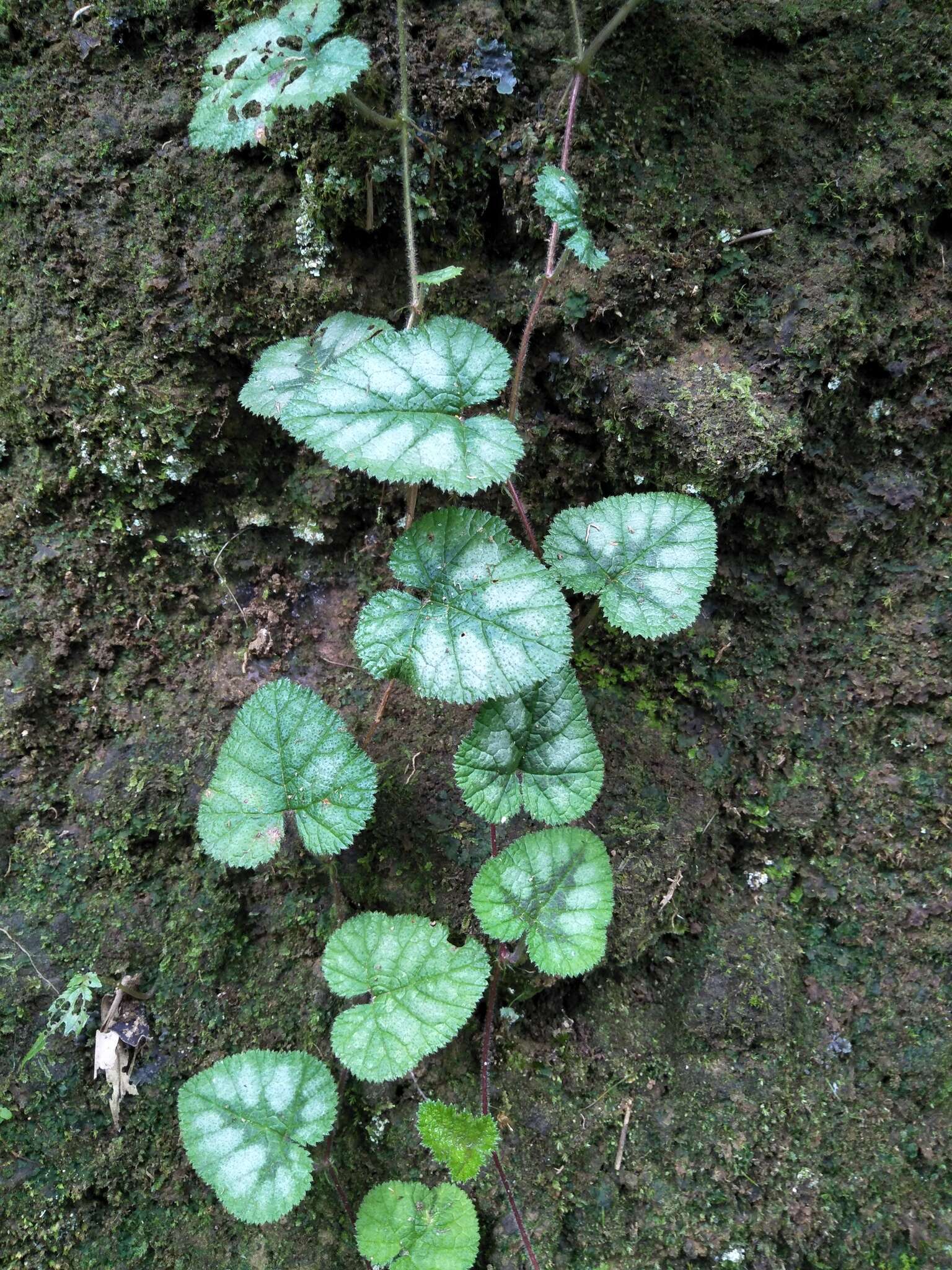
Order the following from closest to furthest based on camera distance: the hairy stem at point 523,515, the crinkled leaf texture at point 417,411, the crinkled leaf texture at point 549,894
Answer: the crinkled leaf texture at point 417,411
the crinkled leaf texture at point 549,894
the hairy stem at point 523,515

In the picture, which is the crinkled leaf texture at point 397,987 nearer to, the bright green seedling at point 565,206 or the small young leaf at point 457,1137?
the small young leaf at point 457,1137

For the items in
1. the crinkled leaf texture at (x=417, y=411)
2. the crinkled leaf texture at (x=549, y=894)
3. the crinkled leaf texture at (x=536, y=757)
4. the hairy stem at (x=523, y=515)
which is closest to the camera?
the crinkled leaf texture at (x=417, y=411)

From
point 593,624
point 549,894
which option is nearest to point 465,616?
point 593,624

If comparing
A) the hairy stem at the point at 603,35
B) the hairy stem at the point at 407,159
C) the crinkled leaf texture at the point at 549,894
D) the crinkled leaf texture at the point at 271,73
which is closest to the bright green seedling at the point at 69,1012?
the crinkled leaf texture at the point at 549,894

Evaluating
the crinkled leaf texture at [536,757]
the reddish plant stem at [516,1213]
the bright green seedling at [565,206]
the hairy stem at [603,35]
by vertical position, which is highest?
the hairy stem at [603,35]

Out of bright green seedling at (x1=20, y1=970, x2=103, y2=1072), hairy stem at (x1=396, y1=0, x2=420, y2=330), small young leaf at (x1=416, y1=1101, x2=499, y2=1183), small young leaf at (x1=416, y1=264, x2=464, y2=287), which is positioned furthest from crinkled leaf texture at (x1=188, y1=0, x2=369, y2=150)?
small young leaf at (x1=416, y1=1101, x2=499, y2=1183)

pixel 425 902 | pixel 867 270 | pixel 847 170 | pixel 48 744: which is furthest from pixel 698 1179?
pixel 847 170
